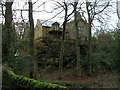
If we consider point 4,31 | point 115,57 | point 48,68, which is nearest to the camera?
point 115,57

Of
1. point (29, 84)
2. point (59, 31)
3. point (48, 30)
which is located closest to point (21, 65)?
point (29, 84)

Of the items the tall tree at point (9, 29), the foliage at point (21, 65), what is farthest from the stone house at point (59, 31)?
the tall tree at point (9, 29)

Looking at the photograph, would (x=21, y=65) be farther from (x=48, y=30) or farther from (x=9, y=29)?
(x=48, y=30)

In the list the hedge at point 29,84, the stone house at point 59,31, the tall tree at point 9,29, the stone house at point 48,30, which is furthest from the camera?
the stone house at point 48,30

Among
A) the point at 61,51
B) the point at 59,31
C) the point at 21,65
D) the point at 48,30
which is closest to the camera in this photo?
the point at 21,65

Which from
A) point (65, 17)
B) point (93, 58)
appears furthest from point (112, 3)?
point (93, 58)

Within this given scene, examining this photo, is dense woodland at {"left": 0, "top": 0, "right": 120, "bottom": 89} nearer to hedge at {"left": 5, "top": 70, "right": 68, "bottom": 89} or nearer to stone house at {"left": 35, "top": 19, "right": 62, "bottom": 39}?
stone house at {"left": 35, "top": 19, "right": 62, "bottom": 39}

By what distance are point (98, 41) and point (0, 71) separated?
909cm

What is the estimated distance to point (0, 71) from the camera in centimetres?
681

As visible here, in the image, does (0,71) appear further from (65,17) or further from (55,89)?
(65,17)

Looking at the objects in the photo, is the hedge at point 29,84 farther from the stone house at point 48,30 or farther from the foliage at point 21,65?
the stone house at point 48,30

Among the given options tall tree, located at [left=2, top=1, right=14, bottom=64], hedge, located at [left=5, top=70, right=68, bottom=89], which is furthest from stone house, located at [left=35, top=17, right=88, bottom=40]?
hedge, located at [left=5, top=70, right=68, bottom=89]

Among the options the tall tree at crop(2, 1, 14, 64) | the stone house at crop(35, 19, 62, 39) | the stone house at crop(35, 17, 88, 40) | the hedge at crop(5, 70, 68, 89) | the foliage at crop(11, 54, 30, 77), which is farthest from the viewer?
the stone house at crop(35, 19, 62, 39)

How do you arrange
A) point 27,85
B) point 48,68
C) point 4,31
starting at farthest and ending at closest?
point 48,68 < point 4,31 < point 27,85
